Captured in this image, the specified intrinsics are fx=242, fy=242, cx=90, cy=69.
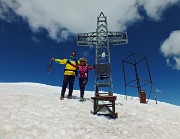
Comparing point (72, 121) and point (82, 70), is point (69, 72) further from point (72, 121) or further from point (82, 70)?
point (72, 121)

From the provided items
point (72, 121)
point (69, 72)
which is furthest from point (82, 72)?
point (72, 121)

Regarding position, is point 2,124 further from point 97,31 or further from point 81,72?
point 97,31

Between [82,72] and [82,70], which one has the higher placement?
[82,70]

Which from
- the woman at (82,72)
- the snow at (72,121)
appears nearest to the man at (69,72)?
the woman at (82,72)

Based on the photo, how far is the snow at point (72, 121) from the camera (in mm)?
9359

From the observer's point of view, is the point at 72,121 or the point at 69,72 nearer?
the point at 72,121

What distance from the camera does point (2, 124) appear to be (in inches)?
370

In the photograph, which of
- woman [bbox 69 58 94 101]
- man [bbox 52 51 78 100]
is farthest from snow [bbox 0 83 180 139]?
woman [bbox 69 58 94 101]

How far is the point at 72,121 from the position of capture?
10656 mm

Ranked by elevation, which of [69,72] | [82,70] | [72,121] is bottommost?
[72,121]

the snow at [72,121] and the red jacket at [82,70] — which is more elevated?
the red jacket at [82,70]

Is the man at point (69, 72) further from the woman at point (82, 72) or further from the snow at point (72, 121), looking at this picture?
the snow at point (72, 121)

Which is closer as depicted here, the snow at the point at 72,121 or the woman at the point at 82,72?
the snow at the point at 72,121

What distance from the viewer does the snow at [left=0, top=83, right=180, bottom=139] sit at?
9359mm
